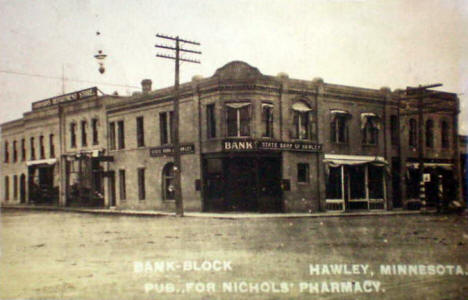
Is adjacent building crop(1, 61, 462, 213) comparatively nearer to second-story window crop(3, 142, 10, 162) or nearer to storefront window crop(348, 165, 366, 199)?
storefront window crop(348, 165, 366, 199)

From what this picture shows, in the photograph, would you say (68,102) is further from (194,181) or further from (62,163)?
(194,181)

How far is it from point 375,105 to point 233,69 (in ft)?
29.2

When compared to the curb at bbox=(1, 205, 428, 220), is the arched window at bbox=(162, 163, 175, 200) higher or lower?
higher

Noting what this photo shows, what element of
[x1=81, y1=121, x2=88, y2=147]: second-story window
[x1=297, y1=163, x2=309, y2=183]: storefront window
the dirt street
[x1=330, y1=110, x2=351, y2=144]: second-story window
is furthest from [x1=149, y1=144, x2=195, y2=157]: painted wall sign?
the dirt street

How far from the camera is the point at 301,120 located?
2711 cm

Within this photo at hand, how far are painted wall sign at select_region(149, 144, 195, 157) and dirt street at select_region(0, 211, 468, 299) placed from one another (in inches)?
461

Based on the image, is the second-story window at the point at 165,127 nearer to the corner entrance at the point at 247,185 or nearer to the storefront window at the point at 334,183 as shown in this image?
the corner entrance at the point at 247,185

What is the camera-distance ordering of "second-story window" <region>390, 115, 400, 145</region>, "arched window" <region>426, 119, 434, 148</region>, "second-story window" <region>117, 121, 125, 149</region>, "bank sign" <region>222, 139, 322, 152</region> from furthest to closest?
"second-story window" <region>117, 121, 125, 149</region>
"arched window" <region>426, 119, 434, 148</region>
"second-story window" <region>390, 115, 400, 145</region>
"bank sign" <region>222, 139, 322, 152</region>

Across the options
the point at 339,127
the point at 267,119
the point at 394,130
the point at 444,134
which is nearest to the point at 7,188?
the point at 267,119

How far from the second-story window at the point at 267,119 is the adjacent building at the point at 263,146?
1.9 inches

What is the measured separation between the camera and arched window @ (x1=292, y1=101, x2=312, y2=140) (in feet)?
88.0

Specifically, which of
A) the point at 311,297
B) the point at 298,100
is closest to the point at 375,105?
the point at 298,100

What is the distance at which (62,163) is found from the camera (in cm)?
3578

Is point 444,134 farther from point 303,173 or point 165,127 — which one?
point 165,127
